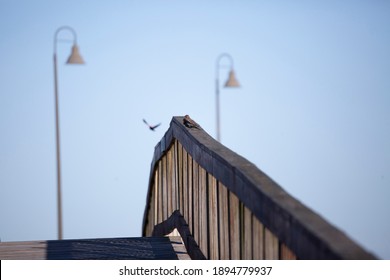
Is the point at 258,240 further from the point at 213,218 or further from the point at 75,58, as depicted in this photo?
the point at 75,58

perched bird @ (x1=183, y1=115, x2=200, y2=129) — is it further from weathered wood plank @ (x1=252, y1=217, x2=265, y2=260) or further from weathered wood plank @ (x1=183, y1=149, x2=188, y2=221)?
weathered wood plank @ (x1=252, y1=217, x2=265, y2=260)

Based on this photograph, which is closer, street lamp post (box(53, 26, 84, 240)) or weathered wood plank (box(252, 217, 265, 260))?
weathered wood plank (box(252, 217, 265, 260))

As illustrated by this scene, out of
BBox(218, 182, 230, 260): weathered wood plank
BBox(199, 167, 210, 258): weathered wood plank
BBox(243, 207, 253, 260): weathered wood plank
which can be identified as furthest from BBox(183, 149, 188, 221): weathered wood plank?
BBox(243, 207, 253, 260): weathered wood plank

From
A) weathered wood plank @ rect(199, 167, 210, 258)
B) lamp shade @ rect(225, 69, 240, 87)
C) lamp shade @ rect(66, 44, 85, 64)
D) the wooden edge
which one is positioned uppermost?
lamp shade @ rect(66, 44, 85, 64)

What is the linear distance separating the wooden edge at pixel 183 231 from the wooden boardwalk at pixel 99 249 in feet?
0.29

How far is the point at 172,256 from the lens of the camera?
6102 mm

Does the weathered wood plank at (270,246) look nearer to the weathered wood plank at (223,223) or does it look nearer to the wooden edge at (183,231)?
the weathered wood plank at (223,223)

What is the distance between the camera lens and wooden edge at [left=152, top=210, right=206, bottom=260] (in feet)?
19.1

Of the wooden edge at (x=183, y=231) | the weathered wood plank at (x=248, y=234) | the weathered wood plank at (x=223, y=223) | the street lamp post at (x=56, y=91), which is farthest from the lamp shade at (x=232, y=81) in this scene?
the weathered wood plank at (x=248, y=234)

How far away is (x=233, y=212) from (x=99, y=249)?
86.1 inches

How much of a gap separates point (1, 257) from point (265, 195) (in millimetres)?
3059

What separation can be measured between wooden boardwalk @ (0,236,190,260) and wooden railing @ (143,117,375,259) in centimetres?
15
